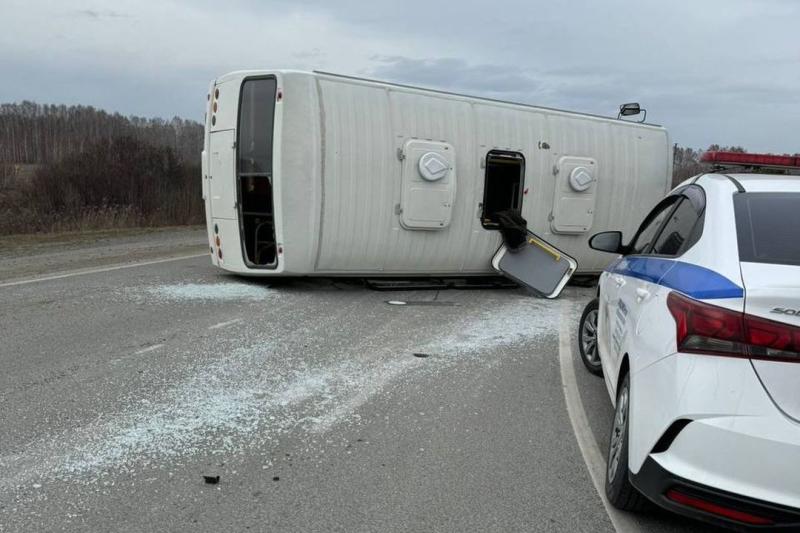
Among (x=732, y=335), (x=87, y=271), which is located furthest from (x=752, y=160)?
(x=87, y=271)

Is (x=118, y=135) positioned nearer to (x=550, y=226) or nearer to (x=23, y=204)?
(x=23, y=204)

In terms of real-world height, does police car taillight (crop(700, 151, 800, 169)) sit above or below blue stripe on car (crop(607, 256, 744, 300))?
above

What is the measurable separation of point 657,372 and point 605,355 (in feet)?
6.07

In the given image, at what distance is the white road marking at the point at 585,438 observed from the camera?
3.31m

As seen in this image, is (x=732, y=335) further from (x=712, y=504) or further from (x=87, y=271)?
(x=87, y=271)

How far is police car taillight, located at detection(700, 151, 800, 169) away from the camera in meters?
5.26

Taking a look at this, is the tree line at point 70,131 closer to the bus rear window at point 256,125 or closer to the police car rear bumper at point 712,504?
the bus rear window at point 256,125

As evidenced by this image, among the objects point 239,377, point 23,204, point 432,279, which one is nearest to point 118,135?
point 23,204

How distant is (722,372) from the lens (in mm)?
2572

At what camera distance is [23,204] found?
26312 millimetres

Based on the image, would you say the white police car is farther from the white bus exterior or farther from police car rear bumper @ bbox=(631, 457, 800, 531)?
the white bus exterior

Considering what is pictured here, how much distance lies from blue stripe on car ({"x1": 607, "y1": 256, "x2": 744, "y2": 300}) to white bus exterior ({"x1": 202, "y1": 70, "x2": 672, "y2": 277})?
5.91 metres

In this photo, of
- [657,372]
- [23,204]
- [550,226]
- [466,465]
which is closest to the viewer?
[657,372]

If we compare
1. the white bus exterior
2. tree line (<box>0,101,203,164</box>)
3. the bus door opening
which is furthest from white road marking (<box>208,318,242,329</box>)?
tree line (<box>0,101,203,164</box>)
